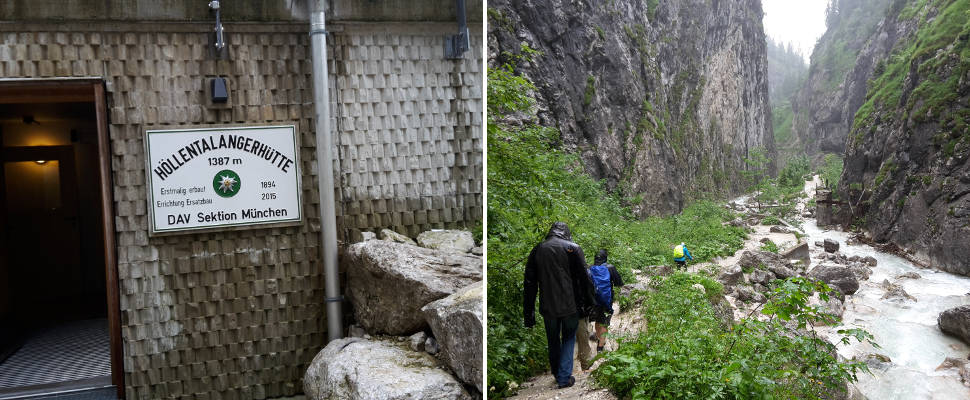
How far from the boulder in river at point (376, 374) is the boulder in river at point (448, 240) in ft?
2.83

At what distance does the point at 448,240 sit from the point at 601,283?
4.40 ft

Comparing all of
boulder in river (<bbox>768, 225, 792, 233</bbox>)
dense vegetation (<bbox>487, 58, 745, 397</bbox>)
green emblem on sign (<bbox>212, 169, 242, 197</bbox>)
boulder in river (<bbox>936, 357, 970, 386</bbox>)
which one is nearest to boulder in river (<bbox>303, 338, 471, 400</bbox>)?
dense vegetation (<bbox>487, 58, 745, 397</bbox>)

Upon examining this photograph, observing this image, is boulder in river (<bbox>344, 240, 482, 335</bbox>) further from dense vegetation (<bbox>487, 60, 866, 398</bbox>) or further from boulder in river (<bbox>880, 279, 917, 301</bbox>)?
boulder in river (<bbox>880, 279, 917, 301</bbox>)

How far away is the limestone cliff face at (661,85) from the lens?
3041mm

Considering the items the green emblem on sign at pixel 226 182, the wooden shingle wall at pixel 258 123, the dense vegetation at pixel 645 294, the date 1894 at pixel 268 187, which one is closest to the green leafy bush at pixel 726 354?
the dense vegetation at pixel 645 294

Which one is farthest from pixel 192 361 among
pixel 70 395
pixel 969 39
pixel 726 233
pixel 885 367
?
pixel 969 39

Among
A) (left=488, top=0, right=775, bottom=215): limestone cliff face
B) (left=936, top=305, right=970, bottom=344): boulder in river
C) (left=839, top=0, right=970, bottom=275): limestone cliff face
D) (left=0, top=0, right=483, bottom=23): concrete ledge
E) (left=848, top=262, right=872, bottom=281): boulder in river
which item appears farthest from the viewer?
(left=0, top=0, right=483, bottom=23): concrete ledge

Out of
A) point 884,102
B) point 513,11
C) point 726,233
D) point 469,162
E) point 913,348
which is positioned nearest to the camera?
point 913,348

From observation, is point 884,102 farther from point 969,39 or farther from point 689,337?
point 689,337

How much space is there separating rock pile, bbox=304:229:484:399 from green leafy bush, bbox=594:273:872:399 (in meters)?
0.72

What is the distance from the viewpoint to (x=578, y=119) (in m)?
3.69

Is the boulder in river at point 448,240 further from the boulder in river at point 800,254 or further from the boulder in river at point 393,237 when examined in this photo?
the boulder in river at point 800,254

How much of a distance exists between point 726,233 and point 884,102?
772 millimetres

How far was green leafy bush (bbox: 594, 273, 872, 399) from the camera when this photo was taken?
2596 mm
